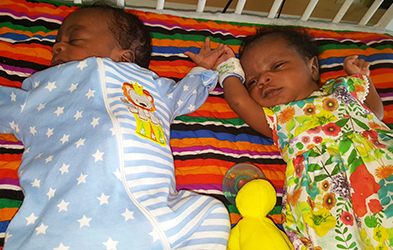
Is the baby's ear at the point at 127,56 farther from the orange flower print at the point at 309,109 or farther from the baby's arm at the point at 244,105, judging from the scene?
the orange flower print at the point at 309,109

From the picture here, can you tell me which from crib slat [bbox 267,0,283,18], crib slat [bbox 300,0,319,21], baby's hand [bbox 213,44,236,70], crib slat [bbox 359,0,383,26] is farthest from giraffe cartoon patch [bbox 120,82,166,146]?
crib slat [bbox 359,0,383,26]

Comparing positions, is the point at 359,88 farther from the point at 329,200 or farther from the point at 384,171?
the point at 329,200

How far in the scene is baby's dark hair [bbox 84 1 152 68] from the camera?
131 cm

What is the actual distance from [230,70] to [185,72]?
0.86 ft

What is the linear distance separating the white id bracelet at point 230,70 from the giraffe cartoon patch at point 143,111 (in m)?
0.44

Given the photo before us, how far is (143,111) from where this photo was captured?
1090 mm

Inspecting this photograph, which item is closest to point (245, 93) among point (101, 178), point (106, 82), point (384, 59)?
point (106, 82)

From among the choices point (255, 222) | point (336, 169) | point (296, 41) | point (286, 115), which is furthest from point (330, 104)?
point (255, 222)

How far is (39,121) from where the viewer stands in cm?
104

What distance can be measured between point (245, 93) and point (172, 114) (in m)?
0.38

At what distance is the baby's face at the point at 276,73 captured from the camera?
1356 mm

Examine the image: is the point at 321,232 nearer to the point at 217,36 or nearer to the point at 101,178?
the point at 101,178

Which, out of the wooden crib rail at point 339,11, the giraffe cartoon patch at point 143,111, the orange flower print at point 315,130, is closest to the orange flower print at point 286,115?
the orange flower print at point 315,130

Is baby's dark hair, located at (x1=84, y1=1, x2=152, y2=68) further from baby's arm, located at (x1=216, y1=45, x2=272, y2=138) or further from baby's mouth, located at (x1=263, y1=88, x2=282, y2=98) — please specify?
baby's mouth, located at (x1=263, y1=88, x2=282, y2=98)
